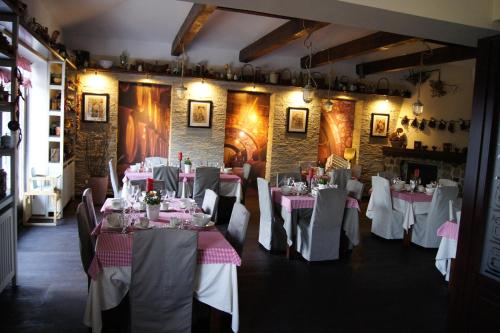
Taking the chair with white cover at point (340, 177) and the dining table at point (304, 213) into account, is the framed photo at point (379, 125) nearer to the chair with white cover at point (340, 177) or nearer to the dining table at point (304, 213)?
the chair with white cover at point (340, 177)

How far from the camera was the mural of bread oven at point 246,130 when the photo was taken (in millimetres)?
9383

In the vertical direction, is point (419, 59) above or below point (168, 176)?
above

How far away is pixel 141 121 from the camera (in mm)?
8578

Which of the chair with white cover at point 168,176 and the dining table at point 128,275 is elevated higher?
the chair with white cover at point 168,176

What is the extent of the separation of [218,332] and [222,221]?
378 cm

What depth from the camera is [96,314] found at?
2908 mm

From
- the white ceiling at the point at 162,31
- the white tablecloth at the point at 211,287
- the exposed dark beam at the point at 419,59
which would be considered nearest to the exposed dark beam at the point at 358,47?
the white ceiling at the point at 162,31

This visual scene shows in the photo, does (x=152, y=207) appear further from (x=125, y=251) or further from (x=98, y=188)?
(x=98, y=188)

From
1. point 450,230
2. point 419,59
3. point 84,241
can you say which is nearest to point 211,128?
point 419,59

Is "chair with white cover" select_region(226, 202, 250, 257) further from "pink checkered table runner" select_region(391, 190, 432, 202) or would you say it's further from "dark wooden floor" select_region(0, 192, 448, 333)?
"pink checkered table runner" select_region(391, 190, 432, 202)

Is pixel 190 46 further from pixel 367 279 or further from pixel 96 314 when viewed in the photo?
pixel 96 314

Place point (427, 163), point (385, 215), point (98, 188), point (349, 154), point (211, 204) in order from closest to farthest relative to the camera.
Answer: point (211, 204) → point (385, 215) → point (98, 188) → point (427, 163) → point (349, 154)

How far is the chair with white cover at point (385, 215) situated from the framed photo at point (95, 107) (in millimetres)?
5379

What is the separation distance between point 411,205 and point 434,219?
0.36 m
